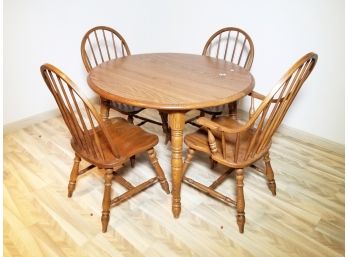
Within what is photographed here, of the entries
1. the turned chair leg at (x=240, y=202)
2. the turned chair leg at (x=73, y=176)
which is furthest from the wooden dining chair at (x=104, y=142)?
the turned chair leg at (x=240, y=202)

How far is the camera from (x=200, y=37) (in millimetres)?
2900

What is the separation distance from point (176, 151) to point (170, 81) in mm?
430

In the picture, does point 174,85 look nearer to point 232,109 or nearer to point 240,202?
point 232,109

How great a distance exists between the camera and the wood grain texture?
152 cm

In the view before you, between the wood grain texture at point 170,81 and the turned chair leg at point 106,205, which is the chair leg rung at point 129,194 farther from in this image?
the wood grain texture at point 170,81

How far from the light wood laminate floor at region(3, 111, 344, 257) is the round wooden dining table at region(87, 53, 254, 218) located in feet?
0.70

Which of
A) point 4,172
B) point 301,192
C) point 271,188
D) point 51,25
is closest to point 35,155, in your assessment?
point 4,172

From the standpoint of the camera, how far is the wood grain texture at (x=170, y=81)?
1523mm

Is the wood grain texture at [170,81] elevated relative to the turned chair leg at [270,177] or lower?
elevated

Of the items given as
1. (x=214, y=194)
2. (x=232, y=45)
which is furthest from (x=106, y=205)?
(x=232, y=45)

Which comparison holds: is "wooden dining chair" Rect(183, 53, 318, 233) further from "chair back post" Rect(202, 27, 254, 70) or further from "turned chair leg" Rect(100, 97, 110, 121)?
"chair back post" Rect(202, 27, 254, 70)

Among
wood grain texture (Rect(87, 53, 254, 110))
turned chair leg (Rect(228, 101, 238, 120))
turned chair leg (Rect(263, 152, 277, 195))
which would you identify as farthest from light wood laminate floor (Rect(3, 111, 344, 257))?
wood grain texture (Rect(87, 53, 254, 110))

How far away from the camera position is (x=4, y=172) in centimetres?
214

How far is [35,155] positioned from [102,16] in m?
1.49
